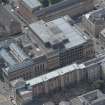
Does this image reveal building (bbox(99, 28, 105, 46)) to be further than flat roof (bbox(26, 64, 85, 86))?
Yes

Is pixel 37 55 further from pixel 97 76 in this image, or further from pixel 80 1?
pixel 80 1

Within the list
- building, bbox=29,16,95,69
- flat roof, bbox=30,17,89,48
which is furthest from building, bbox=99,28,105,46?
flat roof, bbox=30,17,89,48

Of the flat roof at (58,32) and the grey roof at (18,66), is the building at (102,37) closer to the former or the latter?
the flat roof at (58,32)

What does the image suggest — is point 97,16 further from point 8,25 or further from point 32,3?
point 8,25

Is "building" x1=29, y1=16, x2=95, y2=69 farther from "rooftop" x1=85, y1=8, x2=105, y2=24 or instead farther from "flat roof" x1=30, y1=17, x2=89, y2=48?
"rooftop" x1=85, y1=8, x2=105, y2=24

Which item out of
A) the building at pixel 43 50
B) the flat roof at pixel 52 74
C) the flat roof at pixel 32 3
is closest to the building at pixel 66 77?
the flat roof at pixel 52 74

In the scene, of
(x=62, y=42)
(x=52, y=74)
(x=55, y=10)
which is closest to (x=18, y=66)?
(x=52, y=74)
